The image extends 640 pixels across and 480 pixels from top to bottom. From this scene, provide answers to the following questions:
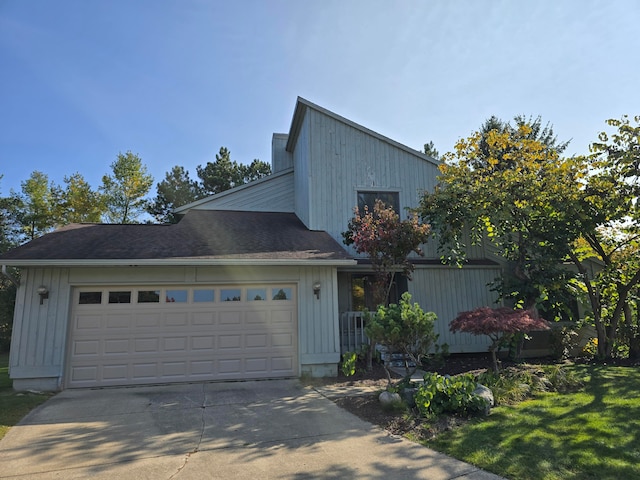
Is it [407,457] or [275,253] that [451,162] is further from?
[407,457]

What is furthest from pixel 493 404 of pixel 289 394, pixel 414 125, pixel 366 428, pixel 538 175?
pixel 414 125

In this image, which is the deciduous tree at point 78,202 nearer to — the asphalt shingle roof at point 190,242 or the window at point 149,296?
the asphalt shingle roof at point 190,242

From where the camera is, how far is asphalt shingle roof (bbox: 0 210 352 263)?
7809mm

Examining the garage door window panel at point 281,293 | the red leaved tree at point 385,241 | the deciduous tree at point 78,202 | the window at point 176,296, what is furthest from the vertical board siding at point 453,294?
the deciduous tree at point 78,202

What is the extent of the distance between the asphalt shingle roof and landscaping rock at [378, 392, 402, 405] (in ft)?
11.1

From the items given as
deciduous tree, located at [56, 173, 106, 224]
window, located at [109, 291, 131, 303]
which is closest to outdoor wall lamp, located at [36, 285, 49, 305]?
window, located at [109, 291, 131, 303]

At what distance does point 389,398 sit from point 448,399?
91cm

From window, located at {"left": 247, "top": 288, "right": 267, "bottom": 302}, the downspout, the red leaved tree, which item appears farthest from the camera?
the red leaved tree

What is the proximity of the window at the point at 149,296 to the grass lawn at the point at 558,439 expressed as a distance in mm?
6357

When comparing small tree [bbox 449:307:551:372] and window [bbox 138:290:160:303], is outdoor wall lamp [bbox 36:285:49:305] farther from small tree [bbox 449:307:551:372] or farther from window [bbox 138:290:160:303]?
small tree [bbox 449:307:551:372]

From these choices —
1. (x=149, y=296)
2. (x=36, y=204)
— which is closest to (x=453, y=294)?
(x=149, y=296)

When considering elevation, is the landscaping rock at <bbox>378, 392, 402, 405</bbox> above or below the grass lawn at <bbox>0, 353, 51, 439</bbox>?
above

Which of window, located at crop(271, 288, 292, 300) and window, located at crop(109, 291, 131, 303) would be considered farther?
window, located at crop(271, 288, 292, 300)

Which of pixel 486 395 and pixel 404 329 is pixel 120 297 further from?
pixel 486 395
